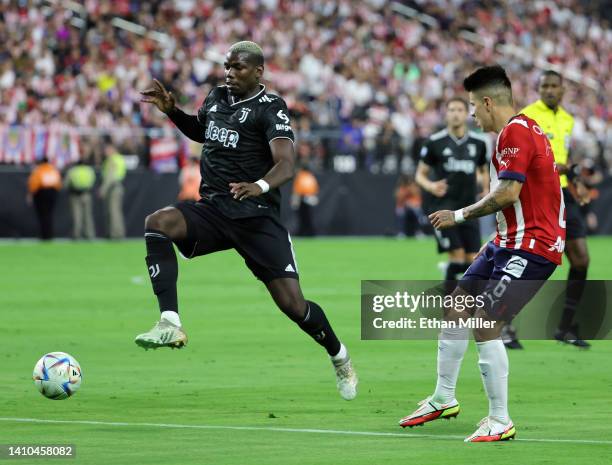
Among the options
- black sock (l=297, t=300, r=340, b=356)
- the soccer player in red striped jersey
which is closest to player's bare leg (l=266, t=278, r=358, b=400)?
black sock (l=297, t=300, r=340, b=356)

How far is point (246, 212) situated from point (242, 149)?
Answer: 46 cm

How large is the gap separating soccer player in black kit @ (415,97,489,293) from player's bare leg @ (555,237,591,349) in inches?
58.0

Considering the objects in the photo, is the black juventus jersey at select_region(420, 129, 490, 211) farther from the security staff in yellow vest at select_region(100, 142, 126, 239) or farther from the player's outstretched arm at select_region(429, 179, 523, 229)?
the security staff in yellow vest at select_region(100, 142, 126, 239)

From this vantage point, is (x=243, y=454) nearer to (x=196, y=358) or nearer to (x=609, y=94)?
(x=196, y=358)

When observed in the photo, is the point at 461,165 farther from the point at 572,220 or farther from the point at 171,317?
the point at 171,317

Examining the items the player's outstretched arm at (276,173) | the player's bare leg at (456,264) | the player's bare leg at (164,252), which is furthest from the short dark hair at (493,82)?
the player's bare leg at (456,264)

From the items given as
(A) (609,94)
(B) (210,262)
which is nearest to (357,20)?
(A) (609,94)

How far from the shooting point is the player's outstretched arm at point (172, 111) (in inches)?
425

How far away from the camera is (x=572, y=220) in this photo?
13.9m

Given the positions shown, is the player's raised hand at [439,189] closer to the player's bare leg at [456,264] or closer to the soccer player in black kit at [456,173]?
the soccer player in black kit at [456,173]

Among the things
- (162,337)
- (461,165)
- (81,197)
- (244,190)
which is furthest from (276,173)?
(81,197)

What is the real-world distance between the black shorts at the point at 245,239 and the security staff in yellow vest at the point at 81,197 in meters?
24.1

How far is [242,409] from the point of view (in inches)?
396

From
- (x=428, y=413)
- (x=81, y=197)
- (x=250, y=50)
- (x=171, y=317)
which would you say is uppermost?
(x=250, y=50)
